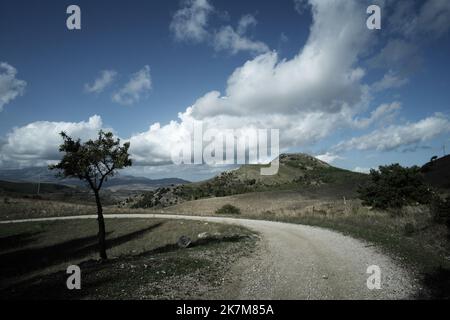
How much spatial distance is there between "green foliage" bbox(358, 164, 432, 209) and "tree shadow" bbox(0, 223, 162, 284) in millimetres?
A: 23604

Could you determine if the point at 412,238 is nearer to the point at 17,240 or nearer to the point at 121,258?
the point at 121,258

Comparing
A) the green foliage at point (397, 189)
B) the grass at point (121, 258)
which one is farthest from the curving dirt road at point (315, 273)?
the green foliage at point (397, 189)

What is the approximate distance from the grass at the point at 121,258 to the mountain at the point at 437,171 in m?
51.8

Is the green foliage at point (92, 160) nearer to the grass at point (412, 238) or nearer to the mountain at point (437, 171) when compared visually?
the grass at point (412, 238)

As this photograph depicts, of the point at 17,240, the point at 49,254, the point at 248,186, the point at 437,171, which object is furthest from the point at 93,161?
the point at 248,186

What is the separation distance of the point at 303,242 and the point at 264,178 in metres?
119

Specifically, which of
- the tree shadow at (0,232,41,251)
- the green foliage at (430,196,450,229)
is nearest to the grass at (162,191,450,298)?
the green foliage at (430,196,450,229)

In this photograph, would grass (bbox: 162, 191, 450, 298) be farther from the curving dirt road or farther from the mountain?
the mountain

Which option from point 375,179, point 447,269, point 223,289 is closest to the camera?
point 223,289

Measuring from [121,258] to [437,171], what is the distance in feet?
246

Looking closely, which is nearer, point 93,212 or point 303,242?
point 303,242
